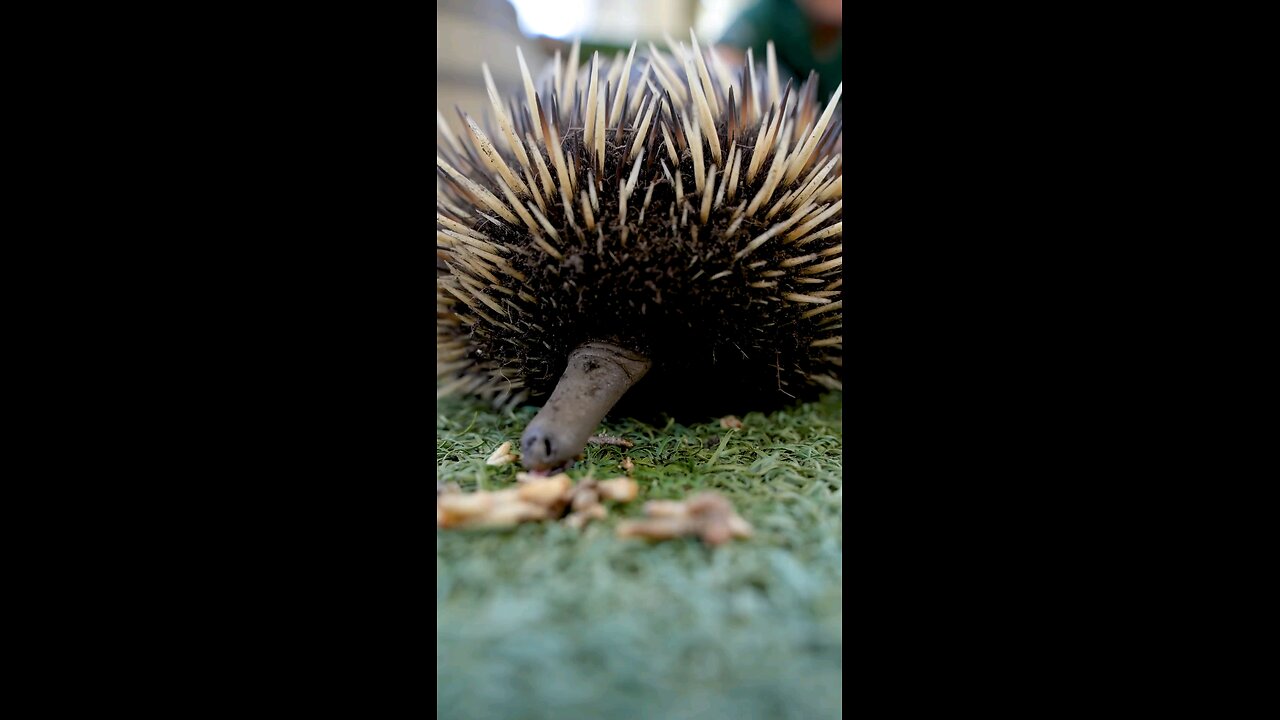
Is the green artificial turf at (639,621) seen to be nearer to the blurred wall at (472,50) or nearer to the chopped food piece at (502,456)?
the chopped food piece at (502,456)

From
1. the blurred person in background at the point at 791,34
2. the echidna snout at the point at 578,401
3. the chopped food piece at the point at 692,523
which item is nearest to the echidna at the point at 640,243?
the echidna snout at the point at 578,401

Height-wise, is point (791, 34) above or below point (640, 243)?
above

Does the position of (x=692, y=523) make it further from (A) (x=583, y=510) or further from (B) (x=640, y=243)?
(B) (x=640, y=243)

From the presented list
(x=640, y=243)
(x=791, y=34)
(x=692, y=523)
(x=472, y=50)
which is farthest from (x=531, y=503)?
(x=791, y=34)

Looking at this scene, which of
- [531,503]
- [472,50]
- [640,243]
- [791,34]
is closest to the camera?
[531,503]

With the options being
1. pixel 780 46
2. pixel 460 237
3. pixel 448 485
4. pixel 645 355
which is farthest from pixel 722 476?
pixel 780 46

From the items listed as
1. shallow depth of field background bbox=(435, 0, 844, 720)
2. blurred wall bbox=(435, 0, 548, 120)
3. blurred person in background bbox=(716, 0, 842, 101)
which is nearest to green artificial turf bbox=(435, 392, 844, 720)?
shallow depth of field background bbox=(435, 0, 844, 720)
